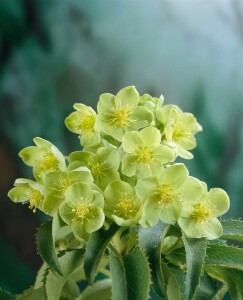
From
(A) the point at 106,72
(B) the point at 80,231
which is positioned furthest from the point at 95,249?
(A) the point at 106,72

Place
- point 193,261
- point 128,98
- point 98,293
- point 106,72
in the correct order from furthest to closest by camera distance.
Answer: point 106,72, point 98,293, point 128,98, point 193,261

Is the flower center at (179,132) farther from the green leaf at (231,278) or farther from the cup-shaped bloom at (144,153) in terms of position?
the green leaf at (231,278)

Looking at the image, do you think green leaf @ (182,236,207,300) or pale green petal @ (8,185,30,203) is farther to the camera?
pale green petal @ (8,185,30,203)

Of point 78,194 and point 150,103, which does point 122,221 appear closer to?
point 78,194

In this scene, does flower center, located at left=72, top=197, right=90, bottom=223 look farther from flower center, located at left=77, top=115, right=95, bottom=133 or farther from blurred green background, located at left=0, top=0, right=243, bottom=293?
blurred green background, located at left=0, top=0, right=243, bottom=293

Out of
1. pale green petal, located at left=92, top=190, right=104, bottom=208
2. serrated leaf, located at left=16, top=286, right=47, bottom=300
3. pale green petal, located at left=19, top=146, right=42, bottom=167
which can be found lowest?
serrated leaf, located at left=16, top=286, right=47, bottom=300

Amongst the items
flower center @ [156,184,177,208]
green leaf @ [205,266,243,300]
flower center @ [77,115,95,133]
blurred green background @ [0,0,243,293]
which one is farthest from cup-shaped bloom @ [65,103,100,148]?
blurred green background @ [0,0,243,293]

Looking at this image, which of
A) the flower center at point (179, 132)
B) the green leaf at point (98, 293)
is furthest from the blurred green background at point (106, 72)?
the flower center at point (179, 132)
